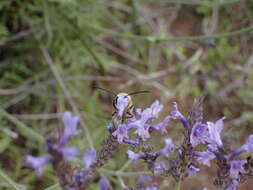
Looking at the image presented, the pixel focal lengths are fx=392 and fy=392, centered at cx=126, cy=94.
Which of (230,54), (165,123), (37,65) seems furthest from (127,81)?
(165,123)

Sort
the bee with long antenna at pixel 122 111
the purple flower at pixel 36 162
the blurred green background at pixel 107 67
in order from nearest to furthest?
the purple flower at pixel 36 162
the bee with long antenna at pixel 122 111
the blurred green background at pixel 107 67

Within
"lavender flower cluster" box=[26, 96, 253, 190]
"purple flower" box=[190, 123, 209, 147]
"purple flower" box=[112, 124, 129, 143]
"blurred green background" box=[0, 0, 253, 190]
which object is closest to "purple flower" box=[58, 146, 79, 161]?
"lavender flower cluster" box=[26, 96, 253, 190]

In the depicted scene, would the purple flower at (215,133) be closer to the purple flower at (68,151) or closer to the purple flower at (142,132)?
A: the purple flower at (142,132)

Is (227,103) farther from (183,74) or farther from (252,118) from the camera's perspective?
(183,74)

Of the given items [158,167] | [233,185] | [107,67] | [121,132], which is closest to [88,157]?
[121,132]

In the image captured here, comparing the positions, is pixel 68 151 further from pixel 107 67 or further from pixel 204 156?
pixel 107 67

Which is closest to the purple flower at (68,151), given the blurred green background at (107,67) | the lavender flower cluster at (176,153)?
the lavender flower cluster at (176,153)
